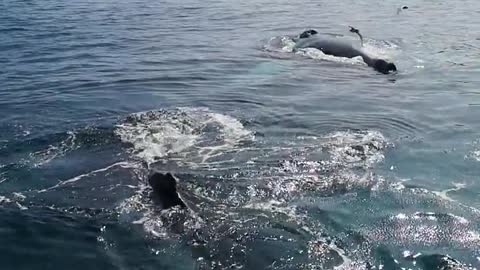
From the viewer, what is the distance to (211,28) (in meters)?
28.5

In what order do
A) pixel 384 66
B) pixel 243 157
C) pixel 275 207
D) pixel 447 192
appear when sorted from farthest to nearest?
pixel 384 66
pixel 243 157
pixel 447 192
pixel 275 207

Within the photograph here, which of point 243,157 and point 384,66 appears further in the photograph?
point 384,66

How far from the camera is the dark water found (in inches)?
316

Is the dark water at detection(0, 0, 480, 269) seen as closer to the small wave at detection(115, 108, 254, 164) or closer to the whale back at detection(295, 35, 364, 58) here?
the small wave at detection(115, 108, 254, 164)

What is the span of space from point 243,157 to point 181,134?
190cm

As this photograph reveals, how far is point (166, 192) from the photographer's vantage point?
908cm

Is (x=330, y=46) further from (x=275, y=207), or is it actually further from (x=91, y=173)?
(x=275, y=207)

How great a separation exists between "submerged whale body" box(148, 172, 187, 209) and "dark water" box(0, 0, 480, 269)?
20 centimetres

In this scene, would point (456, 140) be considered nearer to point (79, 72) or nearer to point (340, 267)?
point (340, 267)

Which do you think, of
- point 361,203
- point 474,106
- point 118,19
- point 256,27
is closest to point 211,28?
point 256,27

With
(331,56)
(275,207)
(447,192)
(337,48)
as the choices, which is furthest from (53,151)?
(337,48)

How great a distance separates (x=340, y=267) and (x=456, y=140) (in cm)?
554

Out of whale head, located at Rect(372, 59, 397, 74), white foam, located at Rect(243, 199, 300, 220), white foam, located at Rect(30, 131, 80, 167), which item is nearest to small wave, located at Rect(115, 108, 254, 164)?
white foam, located at Rect(30, 131, 80, 167)

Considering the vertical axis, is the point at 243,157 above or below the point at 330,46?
above
